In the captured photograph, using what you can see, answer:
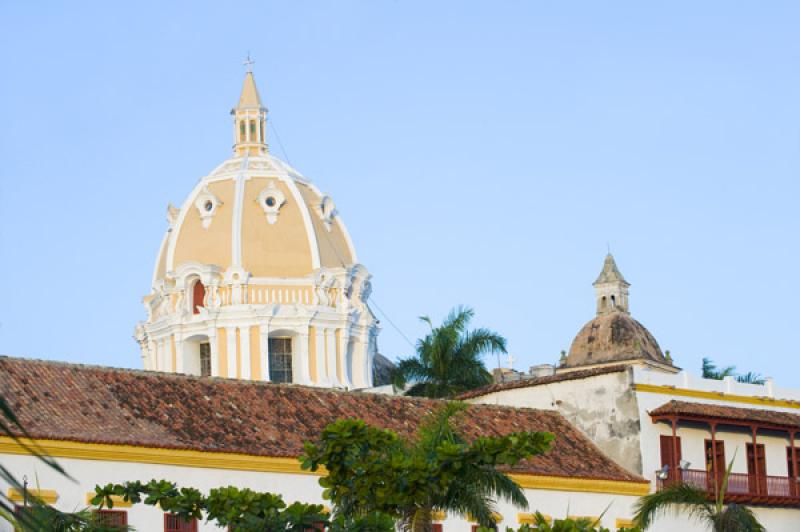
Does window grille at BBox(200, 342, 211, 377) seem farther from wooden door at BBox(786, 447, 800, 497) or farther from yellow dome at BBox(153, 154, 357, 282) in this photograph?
wooden door at BBox(786, 447, 800, 497)

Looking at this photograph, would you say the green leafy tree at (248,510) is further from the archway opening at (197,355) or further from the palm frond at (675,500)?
the archway opening at (197,355)

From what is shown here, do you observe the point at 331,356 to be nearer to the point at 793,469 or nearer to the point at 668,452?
the point at 793,469

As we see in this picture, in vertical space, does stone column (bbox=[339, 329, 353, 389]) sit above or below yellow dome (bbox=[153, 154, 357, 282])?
below

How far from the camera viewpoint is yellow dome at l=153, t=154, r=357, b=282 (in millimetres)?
59312

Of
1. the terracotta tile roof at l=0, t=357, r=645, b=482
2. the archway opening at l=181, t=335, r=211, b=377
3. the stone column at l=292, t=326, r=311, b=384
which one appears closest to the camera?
the terracotta tile roof at l=0, t=357, r=645, b=482

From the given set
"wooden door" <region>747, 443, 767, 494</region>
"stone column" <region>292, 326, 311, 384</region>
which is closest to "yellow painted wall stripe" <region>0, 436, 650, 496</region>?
"wooden door" <region>747, 443, 767, 494</region>

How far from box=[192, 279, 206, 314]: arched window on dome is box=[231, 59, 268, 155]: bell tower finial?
6062 millimetres

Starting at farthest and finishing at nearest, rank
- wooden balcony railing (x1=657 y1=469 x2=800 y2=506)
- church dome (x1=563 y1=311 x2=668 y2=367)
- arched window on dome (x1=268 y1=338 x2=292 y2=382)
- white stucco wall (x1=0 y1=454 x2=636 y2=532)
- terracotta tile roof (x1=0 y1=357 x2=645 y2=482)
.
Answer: church dome (x1=563 y1=311 x2=668 y2=367) < arched window on dome (x1=268 y1=338 x2=292 y2=382) < wooden balcony railing (x1=657 y1=469 x2=800 y2=506) < terracotta tile roof (x1=0 y1=357 x2=645 y2=482) < white stucco wall (x1=0 y1=454 x2=636 y2=532)

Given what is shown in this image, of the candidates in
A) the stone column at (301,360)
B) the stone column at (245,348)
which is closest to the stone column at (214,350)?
the stone column at (245,348)

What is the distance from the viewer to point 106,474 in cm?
2644

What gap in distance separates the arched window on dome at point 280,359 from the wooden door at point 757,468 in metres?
23.2

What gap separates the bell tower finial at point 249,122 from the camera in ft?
205

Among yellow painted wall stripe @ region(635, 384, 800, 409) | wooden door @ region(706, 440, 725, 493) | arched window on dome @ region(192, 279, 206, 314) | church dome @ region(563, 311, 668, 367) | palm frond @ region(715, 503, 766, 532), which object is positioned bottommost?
palm frond @ region(715, 503, 766, 532)

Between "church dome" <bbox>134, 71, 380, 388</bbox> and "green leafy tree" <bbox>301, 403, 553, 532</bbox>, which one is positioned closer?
"green leafy tree" <bbox>301, 403, 553, 532</bbox>
